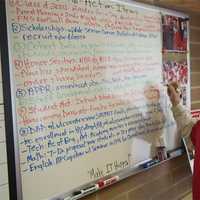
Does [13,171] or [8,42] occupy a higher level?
[8,42]

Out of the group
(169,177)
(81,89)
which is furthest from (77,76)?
(169,177)

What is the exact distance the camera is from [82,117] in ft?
4.89

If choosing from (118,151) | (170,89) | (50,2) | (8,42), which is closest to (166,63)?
(170,89)

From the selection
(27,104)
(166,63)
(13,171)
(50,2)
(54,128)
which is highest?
(50,2)

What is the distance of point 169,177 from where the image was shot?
2.09m

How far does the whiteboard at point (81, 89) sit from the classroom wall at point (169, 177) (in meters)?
0.11

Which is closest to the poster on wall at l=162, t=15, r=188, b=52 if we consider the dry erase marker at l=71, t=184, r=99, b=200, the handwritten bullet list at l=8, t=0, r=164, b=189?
the handwritten bullet list at l=8, t=0, r=164, b=189

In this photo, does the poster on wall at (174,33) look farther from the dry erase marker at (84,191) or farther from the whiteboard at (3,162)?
the whiteboard at (3,162)

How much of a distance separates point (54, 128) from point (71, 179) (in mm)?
232

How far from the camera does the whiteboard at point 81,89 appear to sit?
127 centimetres

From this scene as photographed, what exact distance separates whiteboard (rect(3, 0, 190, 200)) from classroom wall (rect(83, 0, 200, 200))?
0.11m

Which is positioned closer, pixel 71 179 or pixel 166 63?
pixel 71 179

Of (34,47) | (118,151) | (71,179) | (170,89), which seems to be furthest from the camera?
(170,89)

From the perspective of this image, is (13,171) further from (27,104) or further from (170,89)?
(170,89)
